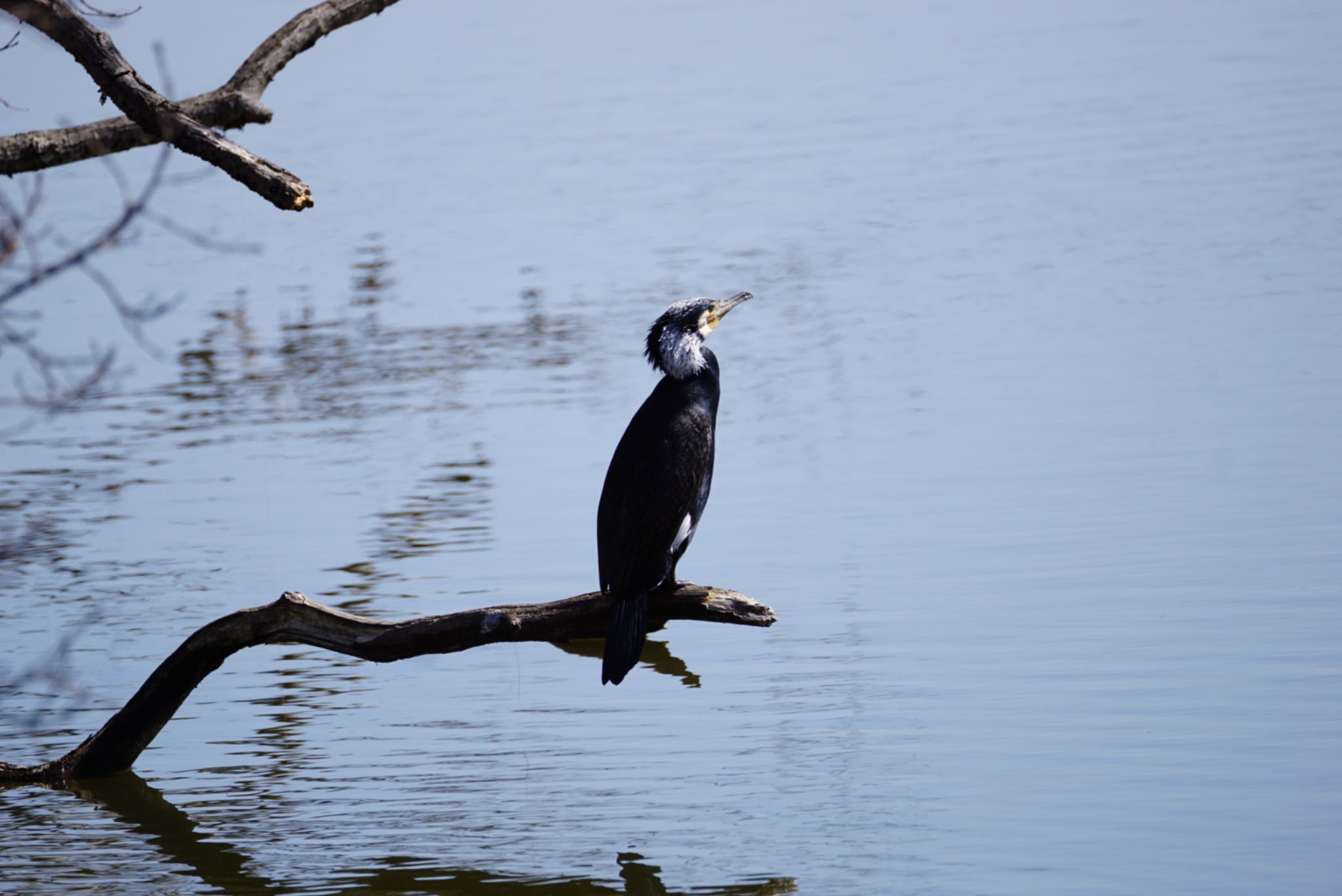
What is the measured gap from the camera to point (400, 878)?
4809 millimetres

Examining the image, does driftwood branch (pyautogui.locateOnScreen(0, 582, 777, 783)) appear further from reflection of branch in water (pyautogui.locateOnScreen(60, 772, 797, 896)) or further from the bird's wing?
reflection of branch in water (pyautogui.locateOnScreen(60, 772, 797, 896))

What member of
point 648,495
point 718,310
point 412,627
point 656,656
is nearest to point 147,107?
point 412,627

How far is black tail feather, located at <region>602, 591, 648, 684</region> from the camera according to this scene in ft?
16.1

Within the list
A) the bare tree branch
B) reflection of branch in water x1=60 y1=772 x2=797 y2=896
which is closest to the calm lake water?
reflection of branch in water x1=60 y1=772 x2=797 y2=896

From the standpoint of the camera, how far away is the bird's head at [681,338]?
5.47 metres

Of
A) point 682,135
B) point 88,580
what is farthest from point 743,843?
point 682,135

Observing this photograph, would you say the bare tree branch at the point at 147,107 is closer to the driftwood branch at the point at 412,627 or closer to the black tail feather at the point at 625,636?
the driftwood branch at the point at 412,627

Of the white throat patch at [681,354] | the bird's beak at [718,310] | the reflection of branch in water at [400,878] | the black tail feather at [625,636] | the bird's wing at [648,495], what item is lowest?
the reflection of branch in water at [400,878]

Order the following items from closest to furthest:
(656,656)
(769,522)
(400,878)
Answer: (400,878), (656,656), (769,522)

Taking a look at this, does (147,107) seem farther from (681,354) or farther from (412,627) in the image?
(681,354)

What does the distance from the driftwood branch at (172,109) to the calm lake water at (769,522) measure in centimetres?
79

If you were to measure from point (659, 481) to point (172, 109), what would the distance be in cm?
166

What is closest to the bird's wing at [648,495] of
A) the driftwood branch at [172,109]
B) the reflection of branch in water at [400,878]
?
the reflection of branch in water at [400,878]

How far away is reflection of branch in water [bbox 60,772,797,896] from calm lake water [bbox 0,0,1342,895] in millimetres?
16
